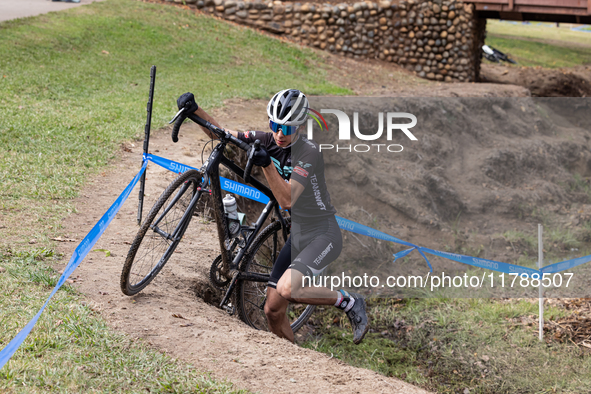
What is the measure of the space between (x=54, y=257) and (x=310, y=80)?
36.6 feet

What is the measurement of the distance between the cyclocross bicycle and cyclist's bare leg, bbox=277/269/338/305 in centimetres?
52

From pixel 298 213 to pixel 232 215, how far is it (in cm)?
58

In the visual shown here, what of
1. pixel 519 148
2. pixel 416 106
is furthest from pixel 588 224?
pixel 416 106

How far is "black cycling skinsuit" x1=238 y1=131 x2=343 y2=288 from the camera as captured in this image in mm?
4359

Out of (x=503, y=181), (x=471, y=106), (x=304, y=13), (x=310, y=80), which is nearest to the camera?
(x=503, y=181)

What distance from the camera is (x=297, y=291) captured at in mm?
4320

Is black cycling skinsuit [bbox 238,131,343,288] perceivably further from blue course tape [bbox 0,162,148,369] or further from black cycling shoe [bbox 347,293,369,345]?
blue course tape [bbox 0,162,148,369]

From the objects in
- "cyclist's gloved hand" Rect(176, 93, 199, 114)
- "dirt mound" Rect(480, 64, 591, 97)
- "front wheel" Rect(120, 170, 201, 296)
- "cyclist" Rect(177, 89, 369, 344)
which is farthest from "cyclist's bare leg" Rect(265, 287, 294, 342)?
"dirt mound" Rect(480, 64, 591, 97)

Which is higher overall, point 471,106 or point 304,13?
point 304,13

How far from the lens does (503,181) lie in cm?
1215

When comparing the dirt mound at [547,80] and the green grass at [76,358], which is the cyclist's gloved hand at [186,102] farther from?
the dirt mound at [547,80]

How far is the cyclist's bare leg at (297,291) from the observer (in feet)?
14.1

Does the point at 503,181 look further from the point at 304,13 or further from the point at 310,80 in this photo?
the point at 304,13

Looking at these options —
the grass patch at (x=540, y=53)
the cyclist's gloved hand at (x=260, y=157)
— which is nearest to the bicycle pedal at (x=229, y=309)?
the cyclist's gloved hand at (x=260, y=157)
